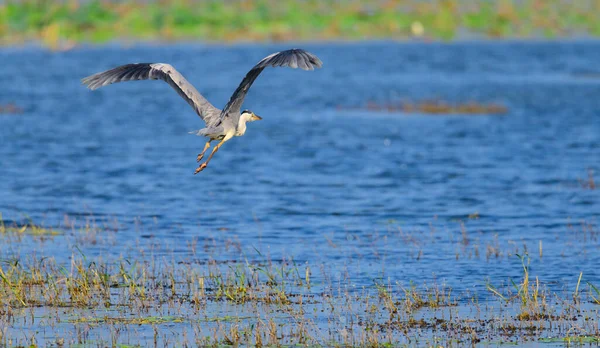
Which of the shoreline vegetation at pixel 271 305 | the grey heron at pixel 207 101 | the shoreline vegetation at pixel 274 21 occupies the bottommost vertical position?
the shoreline vegetation at pixel 271 305

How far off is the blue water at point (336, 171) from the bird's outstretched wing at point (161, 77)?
2088 millimetres

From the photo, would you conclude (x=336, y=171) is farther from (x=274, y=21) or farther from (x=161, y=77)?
(x=274, y=21)

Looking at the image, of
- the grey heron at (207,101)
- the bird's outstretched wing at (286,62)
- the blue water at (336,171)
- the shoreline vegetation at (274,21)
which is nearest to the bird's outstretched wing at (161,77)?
the grey heron at (207,101)

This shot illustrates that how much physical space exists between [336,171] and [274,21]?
38.6m

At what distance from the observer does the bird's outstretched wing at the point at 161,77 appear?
11.5 m

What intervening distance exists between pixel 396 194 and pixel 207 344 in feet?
36.8

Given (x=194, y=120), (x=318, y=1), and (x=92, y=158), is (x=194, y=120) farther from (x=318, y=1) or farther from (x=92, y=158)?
(x=318, y=1)

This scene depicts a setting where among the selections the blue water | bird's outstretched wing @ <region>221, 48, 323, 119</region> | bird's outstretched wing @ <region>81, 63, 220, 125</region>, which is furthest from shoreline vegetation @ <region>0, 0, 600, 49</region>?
bird's outstretched wing @ <region>221, 48, 323, 119</region>

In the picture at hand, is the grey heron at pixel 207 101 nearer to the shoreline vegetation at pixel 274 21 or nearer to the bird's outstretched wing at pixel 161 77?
the bird's outstretched wing at pixel 161 77

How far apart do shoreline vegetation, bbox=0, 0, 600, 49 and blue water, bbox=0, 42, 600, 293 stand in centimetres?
1298

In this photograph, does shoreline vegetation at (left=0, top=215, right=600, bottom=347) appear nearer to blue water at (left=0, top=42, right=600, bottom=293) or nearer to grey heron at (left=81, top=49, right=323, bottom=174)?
blue water at (left=0, top=42, right=600, bottom=293)

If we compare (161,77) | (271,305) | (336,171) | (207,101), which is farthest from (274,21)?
(271,305)

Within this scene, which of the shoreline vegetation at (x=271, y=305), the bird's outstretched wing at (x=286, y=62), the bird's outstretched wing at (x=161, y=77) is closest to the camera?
the shoreline vegetation at (x=271, y=305)

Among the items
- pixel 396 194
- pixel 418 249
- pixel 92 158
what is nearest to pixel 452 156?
pixel 396 194
